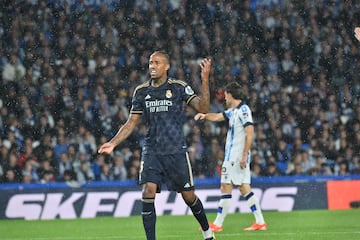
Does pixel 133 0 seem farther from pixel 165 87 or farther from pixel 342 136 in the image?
pixel 165 87

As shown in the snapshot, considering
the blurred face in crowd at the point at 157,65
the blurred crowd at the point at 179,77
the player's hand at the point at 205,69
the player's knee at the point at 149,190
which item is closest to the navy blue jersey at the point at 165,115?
the blurred face in crowd at the point at 157,65

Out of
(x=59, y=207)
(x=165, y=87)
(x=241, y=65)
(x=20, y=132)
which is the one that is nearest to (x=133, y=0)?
(x=241, y=65)

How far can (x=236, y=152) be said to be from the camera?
13242mm

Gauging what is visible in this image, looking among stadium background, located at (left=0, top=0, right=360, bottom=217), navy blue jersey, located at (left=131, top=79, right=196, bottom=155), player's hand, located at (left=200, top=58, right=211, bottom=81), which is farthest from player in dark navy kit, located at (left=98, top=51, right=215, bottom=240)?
stadium background, located at (left=0, top=0, right=360, bottom=217)

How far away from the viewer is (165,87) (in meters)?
9.66

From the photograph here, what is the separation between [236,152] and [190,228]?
5.02ft

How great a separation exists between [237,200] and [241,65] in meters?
6.40

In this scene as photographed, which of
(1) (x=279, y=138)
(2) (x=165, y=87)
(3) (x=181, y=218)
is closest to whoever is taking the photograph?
(2) (x=165, y=87)

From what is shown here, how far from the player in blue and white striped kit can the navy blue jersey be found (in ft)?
10.7

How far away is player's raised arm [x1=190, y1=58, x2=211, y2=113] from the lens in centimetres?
897

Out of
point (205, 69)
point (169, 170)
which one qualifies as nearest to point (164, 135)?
point (169, 170)

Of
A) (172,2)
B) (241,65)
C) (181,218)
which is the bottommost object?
(181,218)

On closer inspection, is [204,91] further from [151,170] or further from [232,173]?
[232,173]

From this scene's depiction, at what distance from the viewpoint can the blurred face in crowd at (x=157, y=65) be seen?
374 inches
